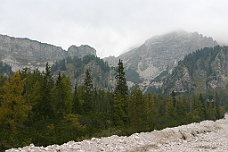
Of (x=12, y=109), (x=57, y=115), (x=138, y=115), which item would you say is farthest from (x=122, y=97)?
(x=12, y=109)

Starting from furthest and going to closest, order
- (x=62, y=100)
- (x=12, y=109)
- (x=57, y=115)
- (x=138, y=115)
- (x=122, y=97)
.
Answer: (x=62, y=100) → (x=122, y=97) → (x=57, y=115) → (x=138, y=115) → (x=12, y=109)

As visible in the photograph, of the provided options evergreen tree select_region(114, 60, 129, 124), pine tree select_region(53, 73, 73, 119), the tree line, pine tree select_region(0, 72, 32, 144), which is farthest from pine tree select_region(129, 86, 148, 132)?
pine tree select_region(0, 72, 32, 144)

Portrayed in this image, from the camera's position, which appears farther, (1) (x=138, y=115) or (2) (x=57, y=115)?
(2) (x=57, y=115)

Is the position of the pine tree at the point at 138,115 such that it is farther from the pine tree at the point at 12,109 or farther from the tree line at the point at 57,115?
the pine tree at the point at 12,109

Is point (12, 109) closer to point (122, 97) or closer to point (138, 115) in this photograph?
point (138, 115)

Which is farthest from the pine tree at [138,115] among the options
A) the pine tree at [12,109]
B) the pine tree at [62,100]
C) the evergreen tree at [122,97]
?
the pine tree at [12,109]

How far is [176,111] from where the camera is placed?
113312 millimetres

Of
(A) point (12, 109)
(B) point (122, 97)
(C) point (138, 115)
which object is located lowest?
(C) point (138, 115)

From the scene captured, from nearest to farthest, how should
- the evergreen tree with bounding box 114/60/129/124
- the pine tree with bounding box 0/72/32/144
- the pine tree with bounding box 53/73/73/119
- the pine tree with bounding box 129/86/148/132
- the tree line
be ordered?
1. the tree line
2. the pine tree with bounding box 0/72/32/144
3. the pine tree with bounding box 129/86/148/132
4. the evergreen tree with bounding box 114/60/129/124
5. the pine tree with bounding box 53/73/73/119

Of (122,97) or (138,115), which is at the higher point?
(122,97)

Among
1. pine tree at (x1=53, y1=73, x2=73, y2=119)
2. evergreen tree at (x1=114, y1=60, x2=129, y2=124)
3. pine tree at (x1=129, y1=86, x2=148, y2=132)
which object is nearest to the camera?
pine tree at (x1=129, y1=86, x2=148, y2=132)

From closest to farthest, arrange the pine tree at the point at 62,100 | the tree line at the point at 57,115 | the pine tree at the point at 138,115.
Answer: the tree line at the point at 57,115 < the pine tree at the point at 138,115 < the pine tree at the point at 62,100

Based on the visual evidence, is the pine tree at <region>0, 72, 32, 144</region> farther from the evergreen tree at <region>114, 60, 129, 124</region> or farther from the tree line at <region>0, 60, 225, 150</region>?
the evergreen tree at <region>114, 60, 129, 124</region>

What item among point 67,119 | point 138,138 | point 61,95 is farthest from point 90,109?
point 138,138
